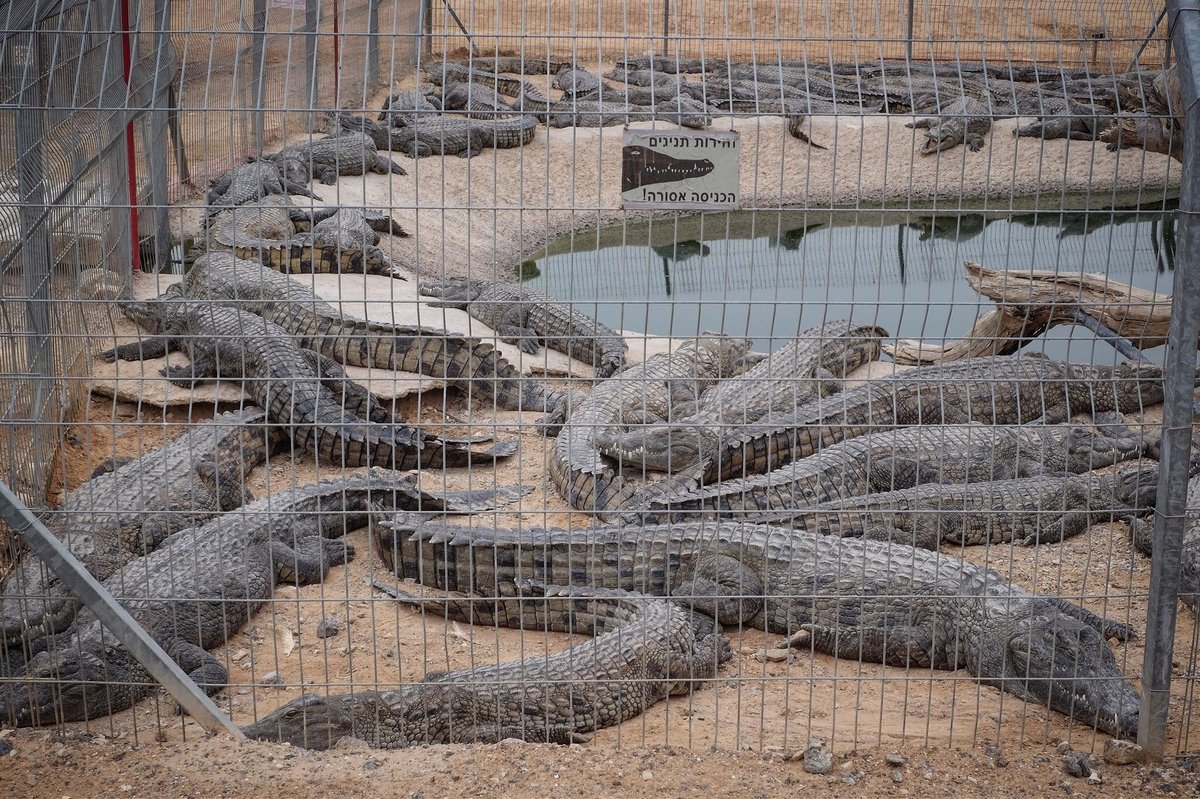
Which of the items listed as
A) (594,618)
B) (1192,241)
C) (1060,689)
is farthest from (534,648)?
(1192,241)

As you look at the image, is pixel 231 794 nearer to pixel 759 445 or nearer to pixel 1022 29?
pixel 759 445

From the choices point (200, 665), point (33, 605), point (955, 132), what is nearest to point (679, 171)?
point (200, 665)

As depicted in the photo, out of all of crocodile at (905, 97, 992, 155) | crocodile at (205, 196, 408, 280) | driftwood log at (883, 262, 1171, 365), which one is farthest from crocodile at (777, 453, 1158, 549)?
crocodile at (905, 97, 992, 155)

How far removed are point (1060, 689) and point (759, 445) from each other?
278 cm

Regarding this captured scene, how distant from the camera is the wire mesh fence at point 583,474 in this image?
3625 mm

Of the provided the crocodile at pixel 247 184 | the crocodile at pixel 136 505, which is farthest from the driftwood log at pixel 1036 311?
the crocodile at pixel 247 184

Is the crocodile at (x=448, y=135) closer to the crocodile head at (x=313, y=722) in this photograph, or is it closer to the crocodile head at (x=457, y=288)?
the crocodile head at (x=457, y=288)

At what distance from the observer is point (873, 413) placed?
7.36 meters

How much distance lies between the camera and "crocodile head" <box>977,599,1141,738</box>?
396cm

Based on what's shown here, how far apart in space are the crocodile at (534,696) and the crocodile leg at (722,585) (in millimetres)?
286

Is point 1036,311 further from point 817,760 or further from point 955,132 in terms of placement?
point 955,132

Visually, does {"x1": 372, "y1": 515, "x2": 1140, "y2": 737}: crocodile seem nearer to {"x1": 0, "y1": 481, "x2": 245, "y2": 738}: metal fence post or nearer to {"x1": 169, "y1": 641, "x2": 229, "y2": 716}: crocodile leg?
{"x1": 169, "y1": 641, "x2": 229, "y2": 716}: crocodile leg

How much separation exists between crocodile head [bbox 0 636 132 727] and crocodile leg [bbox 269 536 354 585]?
3.57ft

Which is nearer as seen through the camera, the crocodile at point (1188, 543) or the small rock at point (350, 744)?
the small rock at point (350, 744)
